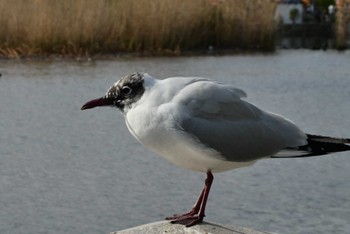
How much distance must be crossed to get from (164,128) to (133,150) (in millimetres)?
2885

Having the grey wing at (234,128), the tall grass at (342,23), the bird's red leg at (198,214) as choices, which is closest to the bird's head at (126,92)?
the grey wing at (234,128)

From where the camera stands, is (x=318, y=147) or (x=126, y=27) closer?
(x=318, y=147)

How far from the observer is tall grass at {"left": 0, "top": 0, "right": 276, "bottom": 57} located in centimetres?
1156

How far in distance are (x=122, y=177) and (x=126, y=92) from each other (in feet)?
6.80

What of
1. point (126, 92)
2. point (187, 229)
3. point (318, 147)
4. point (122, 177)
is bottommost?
point (122, 177)

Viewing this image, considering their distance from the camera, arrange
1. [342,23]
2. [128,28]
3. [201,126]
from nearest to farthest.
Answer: [201,126], [128,28], [342,23]

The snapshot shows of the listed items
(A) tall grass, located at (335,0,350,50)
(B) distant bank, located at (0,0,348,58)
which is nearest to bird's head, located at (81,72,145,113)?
(B) distant bank, located at (0,0,348,58)

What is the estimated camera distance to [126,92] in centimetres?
280

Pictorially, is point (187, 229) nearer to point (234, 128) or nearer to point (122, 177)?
point (234, 128)

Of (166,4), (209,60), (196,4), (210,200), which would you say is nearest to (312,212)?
(210,200)

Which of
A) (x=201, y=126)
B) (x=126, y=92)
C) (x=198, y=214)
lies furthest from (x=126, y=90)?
(x=198, y=214)

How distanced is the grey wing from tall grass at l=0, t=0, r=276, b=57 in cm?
867

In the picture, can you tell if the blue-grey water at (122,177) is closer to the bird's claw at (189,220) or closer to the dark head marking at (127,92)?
the bird's claw at (189,220)

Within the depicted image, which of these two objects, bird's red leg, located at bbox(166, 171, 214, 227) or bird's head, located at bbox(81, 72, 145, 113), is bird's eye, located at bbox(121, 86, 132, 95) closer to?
bird's head, located at bbox(81, 72, 145, 113)
